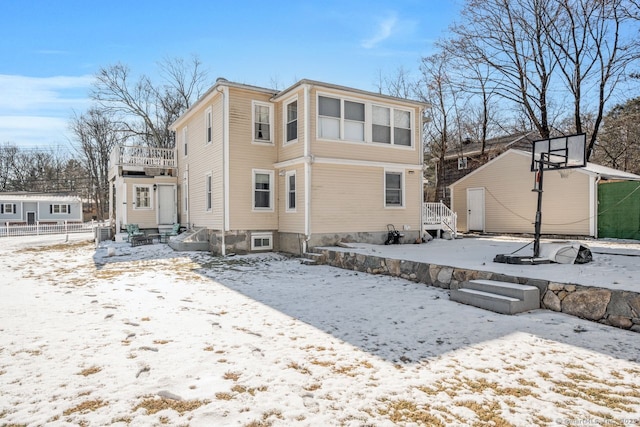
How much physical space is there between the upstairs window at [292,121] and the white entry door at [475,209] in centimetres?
1106

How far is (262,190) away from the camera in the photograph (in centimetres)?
1284

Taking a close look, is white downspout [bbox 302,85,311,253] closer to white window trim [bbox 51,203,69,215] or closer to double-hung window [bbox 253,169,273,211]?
double-hung window [bbox 253,169,273,211]

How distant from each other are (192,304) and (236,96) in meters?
8.10

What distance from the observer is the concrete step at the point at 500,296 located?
17.9 feet

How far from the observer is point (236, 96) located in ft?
40.1

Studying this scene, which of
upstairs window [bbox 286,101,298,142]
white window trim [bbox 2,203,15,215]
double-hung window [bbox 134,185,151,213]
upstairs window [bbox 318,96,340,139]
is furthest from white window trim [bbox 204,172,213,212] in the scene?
white window trim [bbox 2,203,15,215]

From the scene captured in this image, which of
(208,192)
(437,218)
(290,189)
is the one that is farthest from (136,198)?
(437,218)

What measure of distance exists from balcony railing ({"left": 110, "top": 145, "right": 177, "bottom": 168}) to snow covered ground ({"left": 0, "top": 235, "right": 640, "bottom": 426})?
11202mm

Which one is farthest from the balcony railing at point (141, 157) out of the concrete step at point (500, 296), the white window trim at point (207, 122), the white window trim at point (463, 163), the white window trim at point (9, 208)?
the white window trim at point (9, 208)

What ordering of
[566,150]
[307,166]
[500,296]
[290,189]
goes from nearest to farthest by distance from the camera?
[500,296] → [566,150] → [307,166] → [290,189]

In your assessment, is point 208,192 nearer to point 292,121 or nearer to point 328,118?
point 292,121

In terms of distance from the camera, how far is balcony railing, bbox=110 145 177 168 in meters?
17.2

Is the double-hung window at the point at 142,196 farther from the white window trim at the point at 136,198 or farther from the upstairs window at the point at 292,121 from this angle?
the upstairs window at the point at 292,121

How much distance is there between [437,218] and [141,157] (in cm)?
1359
